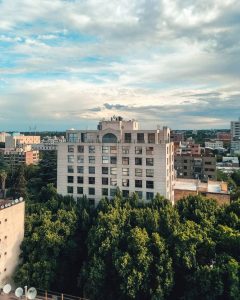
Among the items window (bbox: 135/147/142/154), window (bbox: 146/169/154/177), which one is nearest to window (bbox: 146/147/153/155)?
window (bbox: 135/147/142/154)

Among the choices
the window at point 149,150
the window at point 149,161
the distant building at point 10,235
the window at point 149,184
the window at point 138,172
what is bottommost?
the distant building at point 10,235

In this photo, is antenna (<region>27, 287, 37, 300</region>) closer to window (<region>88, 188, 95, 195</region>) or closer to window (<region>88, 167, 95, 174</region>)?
window (<region>88, 188, 95, 195</region>)

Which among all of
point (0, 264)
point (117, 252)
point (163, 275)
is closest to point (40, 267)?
point (0, 264)

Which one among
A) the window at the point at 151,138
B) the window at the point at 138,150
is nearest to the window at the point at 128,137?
the window at the point at 138,150

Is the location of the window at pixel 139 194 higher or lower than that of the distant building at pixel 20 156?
lower

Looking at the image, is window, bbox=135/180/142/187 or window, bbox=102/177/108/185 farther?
window, bbox=102/177/108/185

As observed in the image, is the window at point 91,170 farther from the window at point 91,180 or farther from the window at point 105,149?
the window at point 105,149

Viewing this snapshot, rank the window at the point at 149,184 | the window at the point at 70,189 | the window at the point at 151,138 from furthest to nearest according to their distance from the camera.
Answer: the window at the point at 70,189, the window at the point at 151,138, the window at the point at 149,184
